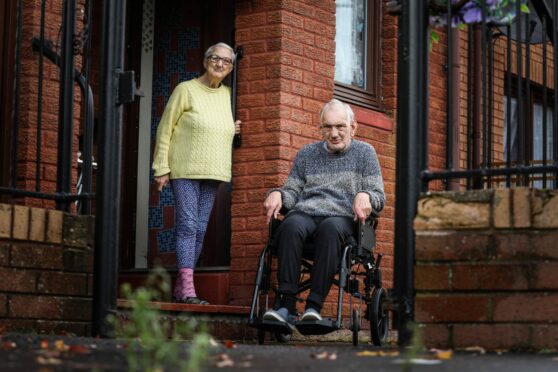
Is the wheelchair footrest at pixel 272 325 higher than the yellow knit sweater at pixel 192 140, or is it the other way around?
the yellow knit sweater at pixel 192 140

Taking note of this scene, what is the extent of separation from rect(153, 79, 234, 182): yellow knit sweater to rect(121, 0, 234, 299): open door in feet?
2.70

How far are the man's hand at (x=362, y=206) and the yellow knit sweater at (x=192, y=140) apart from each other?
136cm

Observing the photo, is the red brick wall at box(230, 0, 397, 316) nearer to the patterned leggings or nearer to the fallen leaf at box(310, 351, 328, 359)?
the patterned leggings

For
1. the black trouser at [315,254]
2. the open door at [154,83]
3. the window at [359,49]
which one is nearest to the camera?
the black trouser at [315,254]

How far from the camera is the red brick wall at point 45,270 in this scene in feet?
18.3

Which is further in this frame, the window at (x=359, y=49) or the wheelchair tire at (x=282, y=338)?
the window at (x=359, y=49)

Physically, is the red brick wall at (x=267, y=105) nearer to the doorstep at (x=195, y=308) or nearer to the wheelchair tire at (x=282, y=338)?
the doorstep at (x=195, y=308)

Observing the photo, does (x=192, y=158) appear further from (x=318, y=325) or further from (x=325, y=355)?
(x=325, y=355)

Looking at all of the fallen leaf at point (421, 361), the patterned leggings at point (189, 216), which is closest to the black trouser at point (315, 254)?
the patterned leggings at point (189, 216)

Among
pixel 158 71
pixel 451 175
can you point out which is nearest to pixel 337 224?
pixel 451 175

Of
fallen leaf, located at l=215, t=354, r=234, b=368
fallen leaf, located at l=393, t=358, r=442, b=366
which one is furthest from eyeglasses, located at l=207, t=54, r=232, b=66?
fallen leaf, located at l=393, t=358, r=442, b=366

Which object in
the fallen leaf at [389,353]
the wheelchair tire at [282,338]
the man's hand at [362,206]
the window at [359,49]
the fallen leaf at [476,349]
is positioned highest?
the window at [359,49]

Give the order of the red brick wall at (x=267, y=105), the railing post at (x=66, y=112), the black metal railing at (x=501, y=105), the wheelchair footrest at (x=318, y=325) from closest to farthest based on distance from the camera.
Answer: the black metal railing at (x=501, y=105) < the railing post at (x=66, y=112) < the wheelchair footrest at (x=318, y=325) < the red brick wall at (x=267, y=105)

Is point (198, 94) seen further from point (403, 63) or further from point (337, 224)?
point (403, 63)
